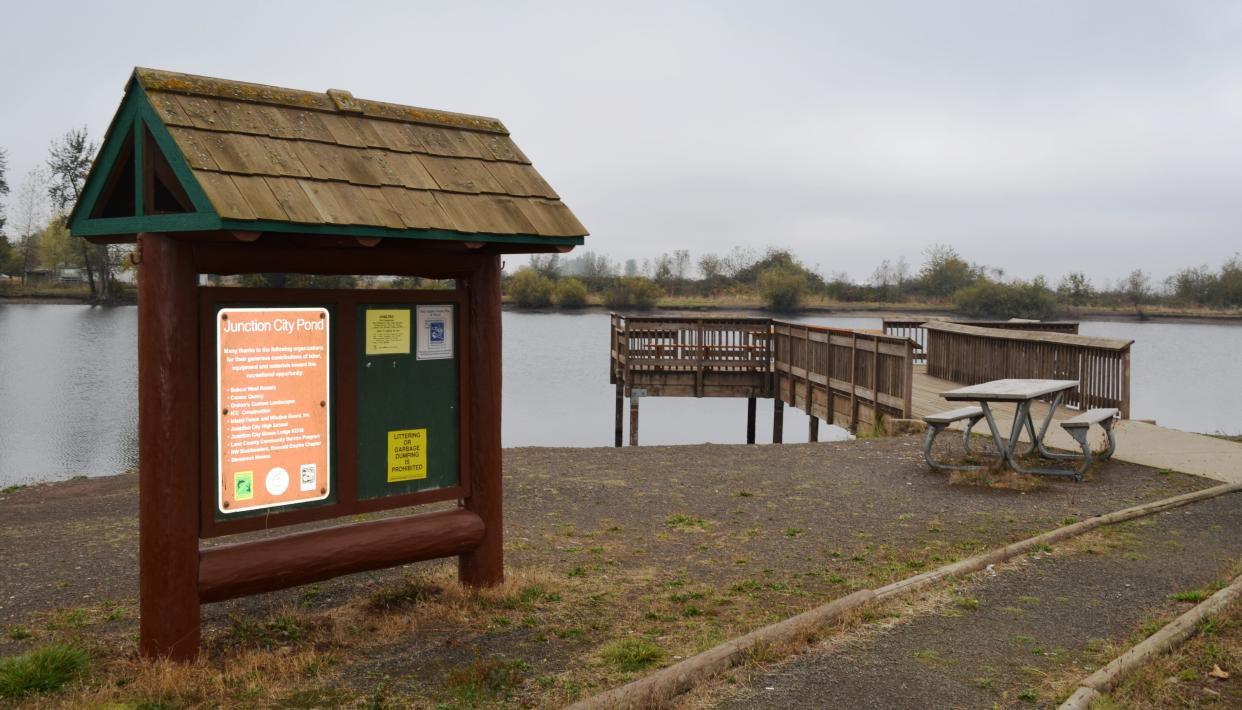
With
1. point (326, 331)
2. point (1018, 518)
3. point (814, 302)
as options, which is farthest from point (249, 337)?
point (814, 302)

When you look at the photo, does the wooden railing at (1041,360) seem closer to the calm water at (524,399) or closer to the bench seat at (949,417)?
the bench seat at (949,417)

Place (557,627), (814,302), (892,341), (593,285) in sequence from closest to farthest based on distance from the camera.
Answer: (557,627)
(892,341)
(814,302)
(593,285)

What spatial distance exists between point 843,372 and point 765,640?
13.5 metres

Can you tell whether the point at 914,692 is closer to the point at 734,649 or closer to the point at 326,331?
the point at 734,649

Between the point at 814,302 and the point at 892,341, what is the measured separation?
55.7m

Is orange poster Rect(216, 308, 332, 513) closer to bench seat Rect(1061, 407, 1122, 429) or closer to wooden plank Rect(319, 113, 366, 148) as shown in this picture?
wooden plank Rect(319, 113, 366, 148)

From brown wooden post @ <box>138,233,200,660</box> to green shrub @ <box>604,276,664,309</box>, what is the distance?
64.1m

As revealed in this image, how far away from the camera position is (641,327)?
2352cm

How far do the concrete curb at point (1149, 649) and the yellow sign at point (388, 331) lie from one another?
391 centimetres

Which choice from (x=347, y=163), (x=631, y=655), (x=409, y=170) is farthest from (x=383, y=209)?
(x=631, y=655)

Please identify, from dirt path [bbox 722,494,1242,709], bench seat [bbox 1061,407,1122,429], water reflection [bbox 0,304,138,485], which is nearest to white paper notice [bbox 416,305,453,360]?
dirt path [bbox 722,494,1242,709]

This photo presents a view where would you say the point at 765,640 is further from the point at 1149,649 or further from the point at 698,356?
the point at 698,356

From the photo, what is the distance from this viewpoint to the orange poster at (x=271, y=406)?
514 centimetres

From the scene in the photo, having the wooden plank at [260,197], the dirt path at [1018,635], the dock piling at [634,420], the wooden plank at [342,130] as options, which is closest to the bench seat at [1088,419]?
the dirt path at [1018,635]
